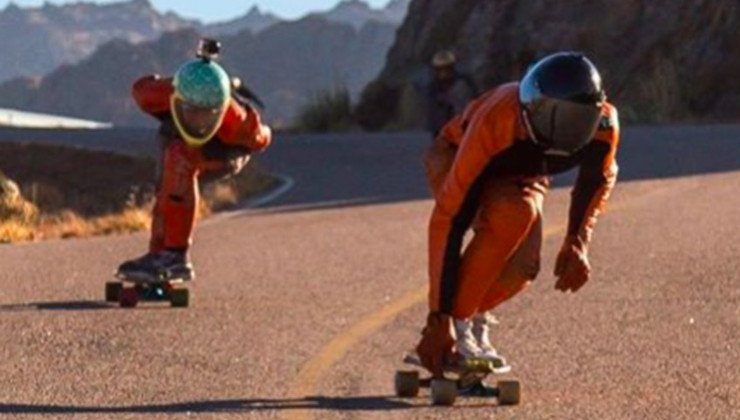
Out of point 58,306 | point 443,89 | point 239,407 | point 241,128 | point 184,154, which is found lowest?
point 443,89

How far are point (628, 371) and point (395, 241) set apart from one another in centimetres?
748

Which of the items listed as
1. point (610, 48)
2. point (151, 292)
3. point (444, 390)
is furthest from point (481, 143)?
point (610, 48)

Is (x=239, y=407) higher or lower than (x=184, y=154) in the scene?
lower

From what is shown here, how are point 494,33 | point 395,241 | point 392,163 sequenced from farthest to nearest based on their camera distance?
point 494,33 → point 392,163 → point 395,241

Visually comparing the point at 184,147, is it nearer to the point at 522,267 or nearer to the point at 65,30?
the point at 522,267

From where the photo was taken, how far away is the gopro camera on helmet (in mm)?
13086

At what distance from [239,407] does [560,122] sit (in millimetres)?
1731

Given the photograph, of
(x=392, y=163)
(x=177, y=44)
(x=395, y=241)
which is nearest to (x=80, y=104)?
(x=177, y=44)

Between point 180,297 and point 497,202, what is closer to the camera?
point 497,202

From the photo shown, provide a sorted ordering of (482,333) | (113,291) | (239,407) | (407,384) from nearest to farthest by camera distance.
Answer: (239,407) < (407,384) < (482,333) < (113,291)

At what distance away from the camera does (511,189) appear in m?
9.48

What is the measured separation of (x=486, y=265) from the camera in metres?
9.46

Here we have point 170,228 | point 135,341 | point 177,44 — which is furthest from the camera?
point 177,44

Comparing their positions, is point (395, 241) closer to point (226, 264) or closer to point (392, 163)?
point (226, 264)
